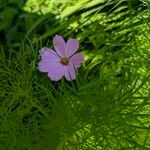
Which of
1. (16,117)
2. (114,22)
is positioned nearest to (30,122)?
(16,117)

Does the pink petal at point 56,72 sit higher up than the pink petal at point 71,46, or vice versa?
the pink petal at point 71,46

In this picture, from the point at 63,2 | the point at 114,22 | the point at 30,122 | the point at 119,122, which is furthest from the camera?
the point at 63,2

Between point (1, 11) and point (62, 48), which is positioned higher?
point (62, 48)

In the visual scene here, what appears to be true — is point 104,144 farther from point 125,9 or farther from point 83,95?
point 125,9

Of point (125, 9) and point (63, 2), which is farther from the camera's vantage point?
point (63, 2)
